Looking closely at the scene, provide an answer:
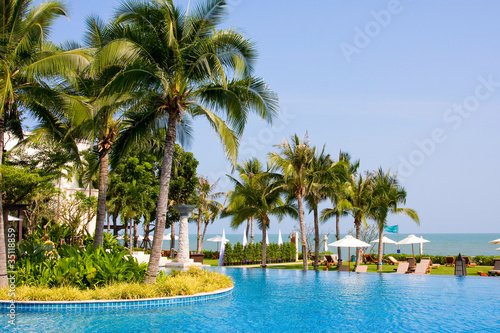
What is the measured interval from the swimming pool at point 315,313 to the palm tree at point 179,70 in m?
2.69

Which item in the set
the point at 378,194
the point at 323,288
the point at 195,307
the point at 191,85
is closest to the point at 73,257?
the point at 195,307

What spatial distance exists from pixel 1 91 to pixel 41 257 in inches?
205

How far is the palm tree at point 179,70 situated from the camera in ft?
41.1

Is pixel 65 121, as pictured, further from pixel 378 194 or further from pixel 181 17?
pixel 378 194

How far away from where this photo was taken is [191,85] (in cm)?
1343

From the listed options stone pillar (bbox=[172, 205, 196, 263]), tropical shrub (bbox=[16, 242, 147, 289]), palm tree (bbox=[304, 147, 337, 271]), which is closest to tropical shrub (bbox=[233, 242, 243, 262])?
palm tree (bbox=[304, 147, 337, 271])

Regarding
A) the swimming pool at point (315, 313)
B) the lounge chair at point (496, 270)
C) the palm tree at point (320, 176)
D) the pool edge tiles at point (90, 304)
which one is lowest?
the lounge chair at point (496, 270)

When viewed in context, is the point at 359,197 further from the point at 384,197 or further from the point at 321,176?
the point at 321,176

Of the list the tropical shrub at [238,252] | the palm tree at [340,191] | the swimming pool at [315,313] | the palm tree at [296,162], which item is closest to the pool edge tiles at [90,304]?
the swimming pool at [315,313]

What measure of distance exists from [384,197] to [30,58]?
19.1 m

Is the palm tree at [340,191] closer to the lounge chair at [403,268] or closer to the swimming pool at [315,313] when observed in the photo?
the lounge chair at [403,268]

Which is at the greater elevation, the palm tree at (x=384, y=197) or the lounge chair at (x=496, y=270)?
the palm tree at (x=384, y=197)

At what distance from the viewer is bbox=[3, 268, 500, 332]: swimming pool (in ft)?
31.9

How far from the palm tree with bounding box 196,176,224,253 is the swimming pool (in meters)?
19.5
